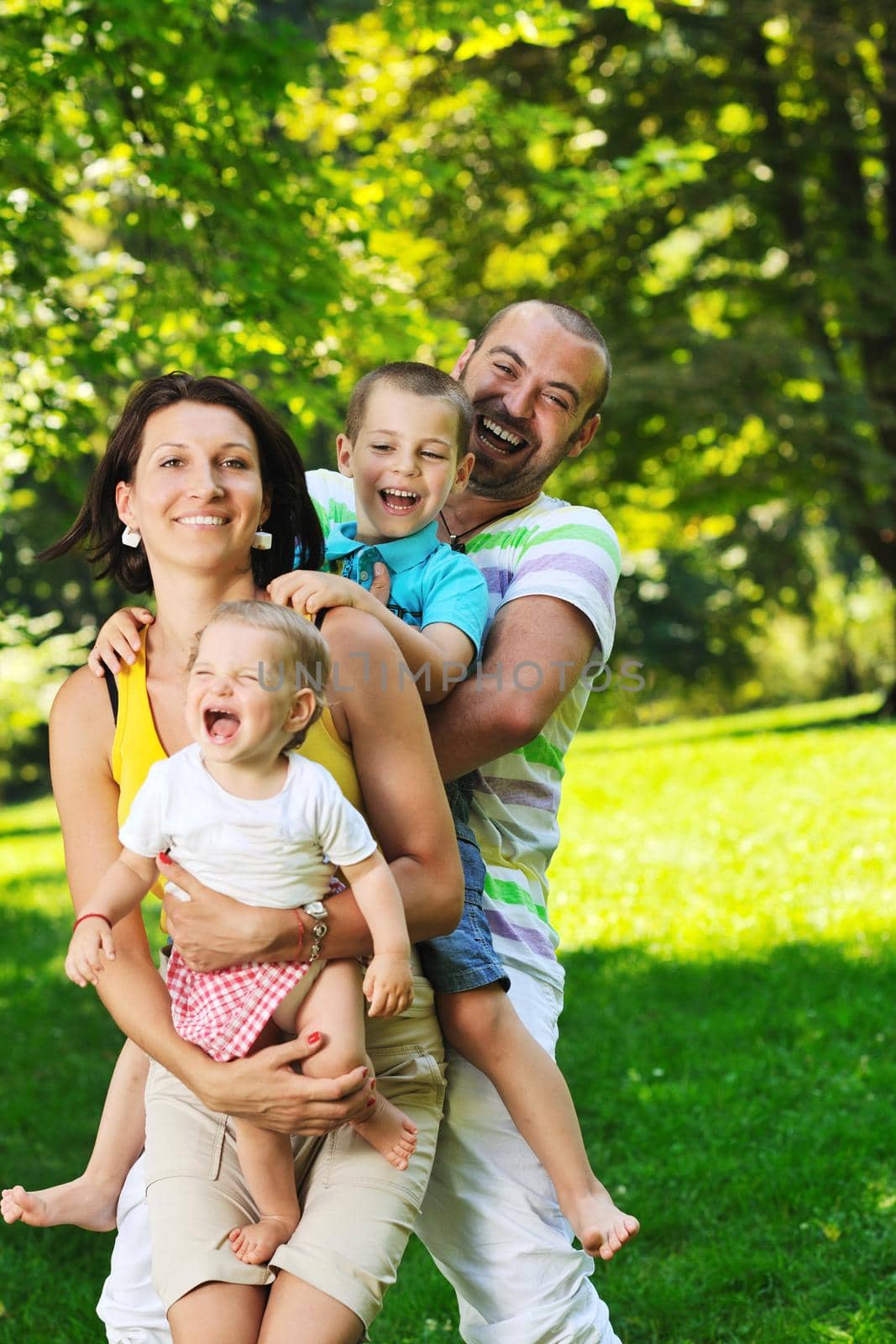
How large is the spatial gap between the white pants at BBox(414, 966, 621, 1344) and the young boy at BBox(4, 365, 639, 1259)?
7 centimetres

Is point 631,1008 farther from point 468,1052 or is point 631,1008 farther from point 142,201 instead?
point 142,201

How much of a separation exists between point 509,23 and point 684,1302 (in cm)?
597

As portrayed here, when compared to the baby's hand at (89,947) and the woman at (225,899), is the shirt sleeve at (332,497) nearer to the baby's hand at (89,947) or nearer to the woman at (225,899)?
the woman at (225,899)

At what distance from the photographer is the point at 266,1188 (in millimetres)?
2369

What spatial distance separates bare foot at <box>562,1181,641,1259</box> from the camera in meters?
2.57

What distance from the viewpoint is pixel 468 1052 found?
266 cm


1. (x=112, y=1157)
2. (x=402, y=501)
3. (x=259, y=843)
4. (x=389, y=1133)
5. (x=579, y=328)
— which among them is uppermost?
(x=579, y=328)

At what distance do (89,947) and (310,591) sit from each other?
0.69m

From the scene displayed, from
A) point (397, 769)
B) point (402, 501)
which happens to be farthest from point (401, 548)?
point (397, 769)

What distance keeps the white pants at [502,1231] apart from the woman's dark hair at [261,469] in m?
1.00

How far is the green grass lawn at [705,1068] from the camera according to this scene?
14.2 ft

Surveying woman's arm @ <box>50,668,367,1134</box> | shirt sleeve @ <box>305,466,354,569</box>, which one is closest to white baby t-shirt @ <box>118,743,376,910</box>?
woman's arm @ <box>50,668,367,1134</box>

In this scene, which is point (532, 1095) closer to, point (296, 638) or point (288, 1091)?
point (288, 1091)

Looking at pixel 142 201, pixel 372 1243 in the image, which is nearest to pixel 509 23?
pixel 142 201
